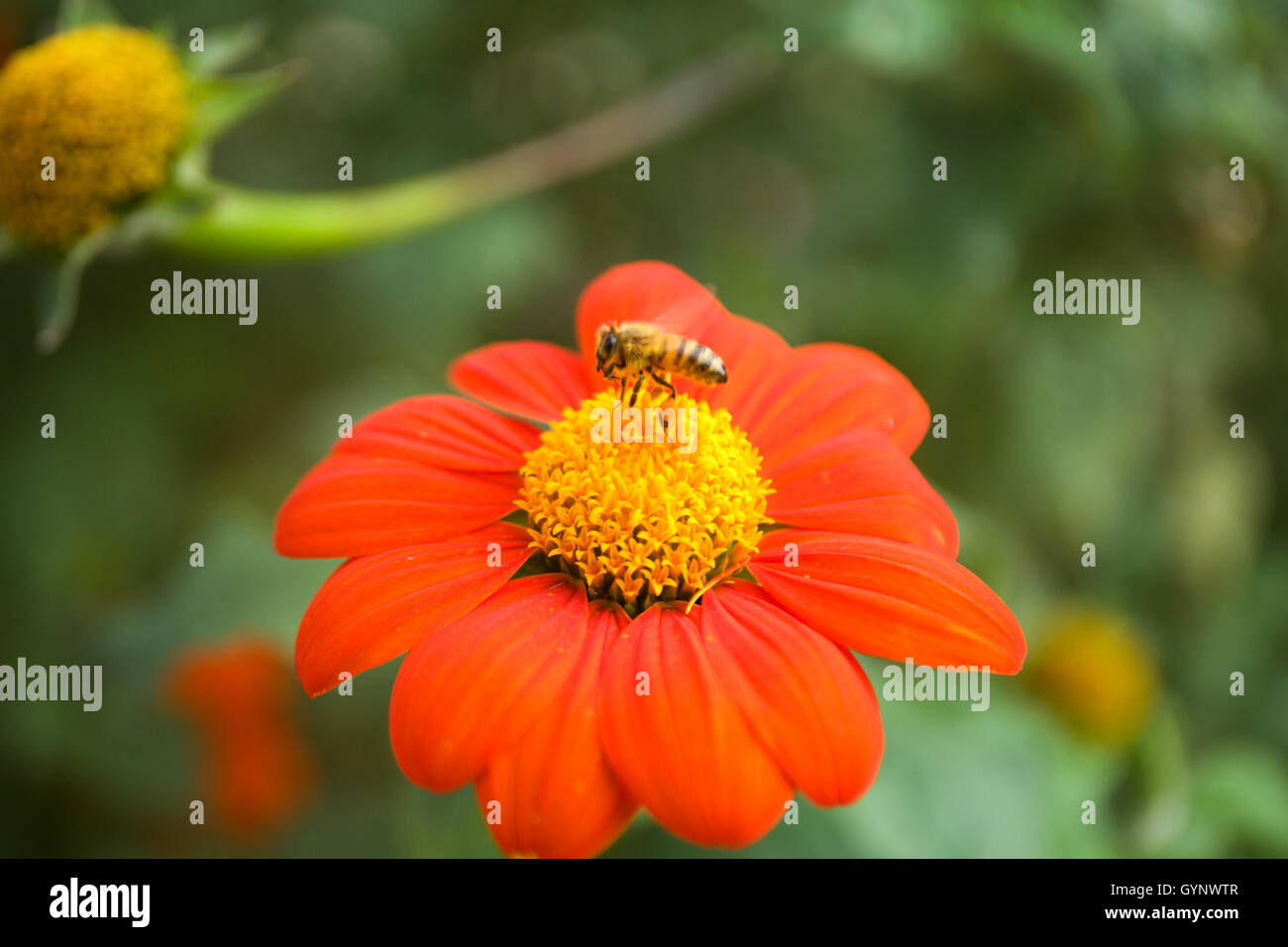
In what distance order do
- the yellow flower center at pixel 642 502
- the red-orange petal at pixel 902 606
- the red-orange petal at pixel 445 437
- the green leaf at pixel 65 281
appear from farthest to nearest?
the green leaf at pixel 65 281 < the red-orange petal at pixel 445 437 < the yellow flower center at pixel 642 502 < the red-orange petal at pixel 902 606

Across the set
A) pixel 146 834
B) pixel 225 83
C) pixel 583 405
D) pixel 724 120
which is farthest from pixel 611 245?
pixel 146 834

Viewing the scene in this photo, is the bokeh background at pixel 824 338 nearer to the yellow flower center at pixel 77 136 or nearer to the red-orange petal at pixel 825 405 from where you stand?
the yellow flower center at pixel 77 136

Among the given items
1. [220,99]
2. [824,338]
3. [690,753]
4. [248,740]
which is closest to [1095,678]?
[824,338]

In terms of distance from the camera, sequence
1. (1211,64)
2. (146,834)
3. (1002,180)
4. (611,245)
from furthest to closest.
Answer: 1. (611,245)
2. (146,834)
3. (1002,180)
4. (1211,64)

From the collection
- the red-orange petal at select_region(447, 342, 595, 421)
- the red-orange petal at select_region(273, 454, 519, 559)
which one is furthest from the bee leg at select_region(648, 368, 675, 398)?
the red-orange petal at select_region(273, 454, 519, 559)

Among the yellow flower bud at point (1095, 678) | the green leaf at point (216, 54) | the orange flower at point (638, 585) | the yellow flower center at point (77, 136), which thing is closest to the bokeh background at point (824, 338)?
the yellow flower bud at point (1095, 678)

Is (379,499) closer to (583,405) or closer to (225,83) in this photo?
(583,405)
